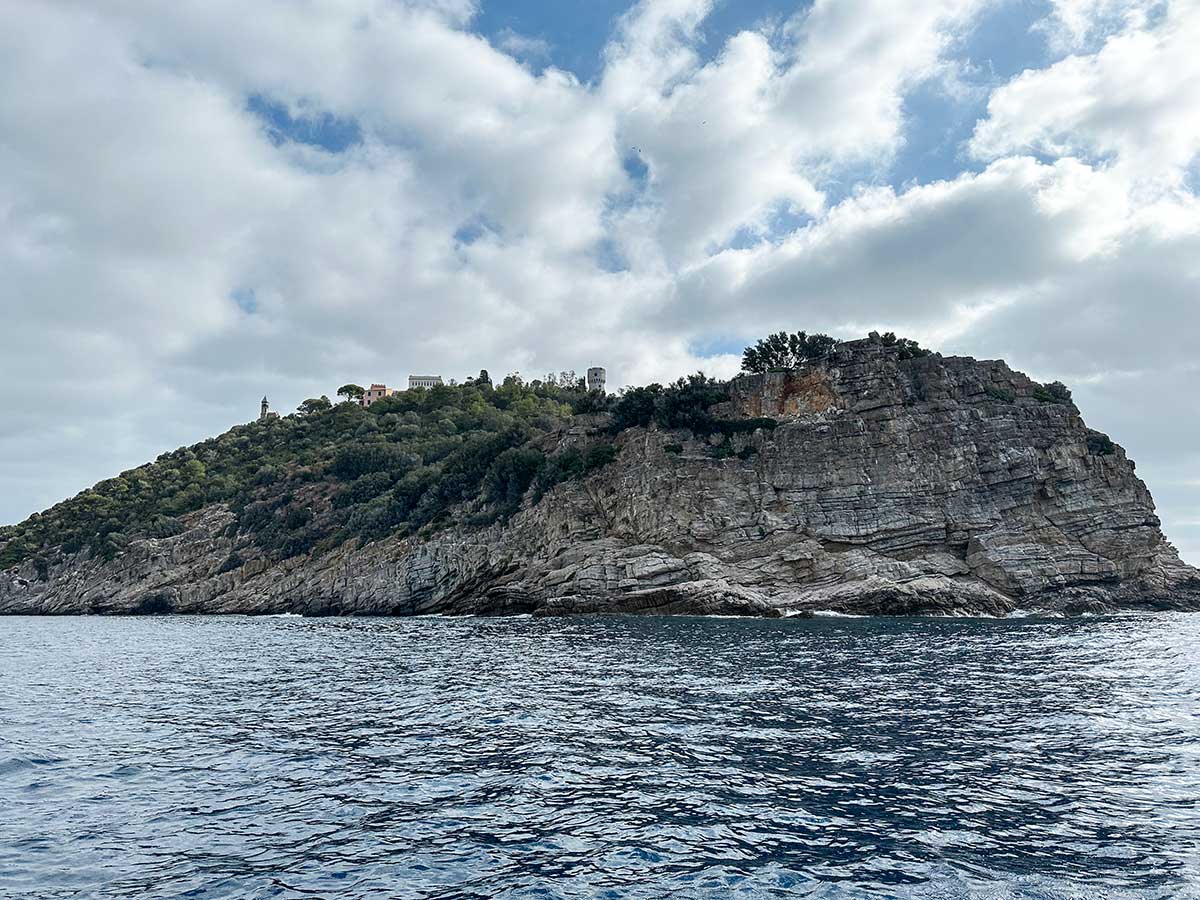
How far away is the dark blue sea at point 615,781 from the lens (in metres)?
10.5

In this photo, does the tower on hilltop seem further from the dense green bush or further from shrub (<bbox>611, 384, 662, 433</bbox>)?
shrub (<bbox>611, 384, 662, 433</bbox>)

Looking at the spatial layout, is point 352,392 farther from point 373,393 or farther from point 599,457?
point 599,457

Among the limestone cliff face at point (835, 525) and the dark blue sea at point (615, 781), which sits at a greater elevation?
the limestone cliff face at point (835, 525)

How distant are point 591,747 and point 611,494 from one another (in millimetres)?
62338

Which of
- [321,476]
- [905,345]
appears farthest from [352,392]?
[905,345]

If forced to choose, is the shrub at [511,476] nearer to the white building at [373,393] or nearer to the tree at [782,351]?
the tree at [782,351]

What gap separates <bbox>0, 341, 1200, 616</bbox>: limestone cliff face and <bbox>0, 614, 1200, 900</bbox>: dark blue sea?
115 feet

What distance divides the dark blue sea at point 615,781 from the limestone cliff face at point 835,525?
1386 inches

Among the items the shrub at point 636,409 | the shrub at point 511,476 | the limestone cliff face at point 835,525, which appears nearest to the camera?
the limestone cliff face at point 835,525

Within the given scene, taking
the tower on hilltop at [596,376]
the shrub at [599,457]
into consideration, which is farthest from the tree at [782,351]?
the tower on hilltop at [596,376]

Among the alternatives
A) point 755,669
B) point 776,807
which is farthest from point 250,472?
point 776,807

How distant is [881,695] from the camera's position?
23797 millimetres

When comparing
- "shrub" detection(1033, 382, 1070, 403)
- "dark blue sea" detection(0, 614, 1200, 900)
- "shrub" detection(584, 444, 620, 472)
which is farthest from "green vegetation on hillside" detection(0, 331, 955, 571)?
"dark blue sea" detection(0, 614, 1200, 900)

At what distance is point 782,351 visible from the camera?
313ft
